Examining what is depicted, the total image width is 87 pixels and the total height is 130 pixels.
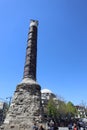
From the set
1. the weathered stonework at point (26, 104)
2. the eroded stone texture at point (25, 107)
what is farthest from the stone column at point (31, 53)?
the eroded stone texture at point (25, 107)

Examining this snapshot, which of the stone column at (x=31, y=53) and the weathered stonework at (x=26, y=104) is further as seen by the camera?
the stone column at (x=31, y=53)

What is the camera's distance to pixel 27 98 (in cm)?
1991

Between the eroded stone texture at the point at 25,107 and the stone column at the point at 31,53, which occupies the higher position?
the stone column at the point at 31,53

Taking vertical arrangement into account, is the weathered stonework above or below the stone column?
below

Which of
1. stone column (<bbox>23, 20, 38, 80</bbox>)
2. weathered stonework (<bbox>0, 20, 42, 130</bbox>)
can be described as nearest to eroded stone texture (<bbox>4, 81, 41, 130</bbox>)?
weathered stonework (<bbox>0, 20, 42, 130</bbox>)

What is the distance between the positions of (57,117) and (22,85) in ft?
86.2

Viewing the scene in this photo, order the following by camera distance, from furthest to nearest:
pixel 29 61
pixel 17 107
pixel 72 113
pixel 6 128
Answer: pixel 72 113
pixel 29 61
pixel 17 107
pixel 6 128

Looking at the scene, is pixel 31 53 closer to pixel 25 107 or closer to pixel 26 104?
pixel 26 104

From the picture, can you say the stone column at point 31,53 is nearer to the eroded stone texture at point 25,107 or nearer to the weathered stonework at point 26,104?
the weathered stonework at point 26,104

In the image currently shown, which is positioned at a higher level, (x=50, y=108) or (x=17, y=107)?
(x=50, y=108)

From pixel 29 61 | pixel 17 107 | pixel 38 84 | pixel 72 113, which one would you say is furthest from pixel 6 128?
pixel 72 113

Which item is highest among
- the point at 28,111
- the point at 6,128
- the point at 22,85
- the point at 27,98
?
the point at 22,85

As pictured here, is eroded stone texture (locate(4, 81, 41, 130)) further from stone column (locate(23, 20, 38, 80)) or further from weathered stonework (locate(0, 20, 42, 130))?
stone column (locate(23, 20, 38, 80))

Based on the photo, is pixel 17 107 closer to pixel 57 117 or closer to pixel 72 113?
pixel 57 117
